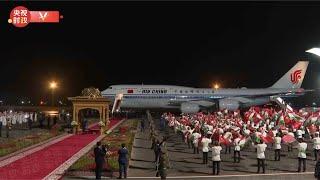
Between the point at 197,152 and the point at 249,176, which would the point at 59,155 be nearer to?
the point at 197,152

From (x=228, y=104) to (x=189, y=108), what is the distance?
5.72 metres

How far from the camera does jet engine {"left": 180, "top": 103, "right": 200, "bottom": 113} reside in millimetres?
56391

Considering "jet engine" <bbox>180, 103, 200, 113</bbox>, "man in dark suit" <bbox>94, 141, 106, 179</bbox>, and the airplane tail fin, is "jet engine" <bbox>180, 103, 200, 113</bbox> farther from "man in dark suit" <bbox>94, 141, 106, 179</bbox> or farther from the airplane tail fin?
"man in dark suit" <bbox>94, 141, 106, 179</bbox>

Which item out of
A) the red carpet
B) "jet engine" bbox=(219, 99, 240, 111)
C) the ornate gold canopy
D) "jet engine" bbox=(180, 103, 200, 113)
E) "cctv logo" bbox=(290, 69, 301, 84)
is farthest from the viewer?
"cctv logo" bbox=(290, 69, 301, 84)

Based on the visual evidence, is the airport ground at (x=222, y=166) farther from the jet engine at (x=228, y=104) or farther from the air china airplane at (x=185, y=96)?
the air china airplane at (x=185, y=96)

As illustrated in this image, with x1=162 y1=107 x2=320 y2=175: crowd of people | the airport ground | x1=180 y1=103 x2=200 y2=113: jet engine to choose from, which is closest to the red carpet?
the airport ground

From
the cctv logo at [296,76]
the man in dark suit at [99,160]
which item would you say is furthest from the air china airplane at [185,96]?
the man in dark suit at [99,160]

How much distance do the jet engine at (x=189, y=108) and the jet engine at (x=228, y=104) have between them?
10.9 ft

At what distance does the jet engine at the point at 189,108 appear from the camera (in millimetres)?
56391

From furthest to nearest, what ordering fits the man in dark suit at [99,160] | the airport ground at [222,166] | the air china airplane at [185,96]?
the air china airplane at [185,96]
the airport ground at [222,166]
the man in dark suit at [99,160]

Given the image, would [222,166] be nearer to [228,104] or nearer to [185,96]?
[228,104]

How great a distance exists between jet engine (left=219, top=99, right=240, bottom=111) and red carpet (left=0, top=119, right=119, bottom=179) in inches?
1325

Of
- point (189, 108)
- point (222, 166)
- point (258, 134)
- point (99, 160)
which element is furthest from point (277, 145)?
point (189, 108)

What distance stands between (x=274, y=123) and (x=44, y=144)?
14.7 m
